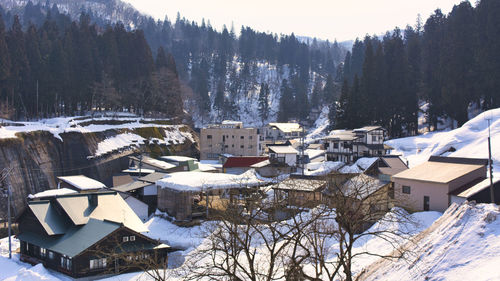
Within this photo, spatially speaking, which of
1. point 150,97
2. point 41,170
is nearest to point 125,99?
point 150,97

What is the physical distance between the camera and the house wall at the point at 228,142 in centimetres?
4638

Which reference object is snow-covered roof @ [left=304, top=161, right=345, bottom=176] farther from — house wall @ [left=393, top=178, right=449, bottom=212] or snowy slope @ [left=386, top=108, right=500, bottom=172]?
house wall @ [left=393, top=178, right=449, bottom=212]

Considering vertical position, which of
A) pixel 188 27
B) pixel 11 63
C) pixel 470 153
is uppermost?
pixel 188 27

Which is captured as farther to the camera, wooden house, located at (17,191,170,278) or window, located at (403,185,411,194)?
window, located at (403,185,411,194)

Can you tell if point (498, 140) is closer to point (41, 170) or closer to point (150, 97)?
point (41, 170)

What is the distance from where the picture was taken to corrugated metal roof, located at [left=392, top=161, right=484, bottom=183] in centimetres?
1952

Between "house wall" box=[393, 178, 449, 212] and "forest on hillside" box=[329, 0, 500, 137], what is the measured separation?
2152 cm

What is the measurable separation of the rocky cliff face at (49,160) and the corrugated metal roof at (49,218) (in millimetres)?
3783

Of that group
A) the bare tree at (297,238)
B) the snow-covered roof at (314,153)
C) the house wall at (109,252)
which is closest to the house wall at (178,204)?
the house wall at (109,252)

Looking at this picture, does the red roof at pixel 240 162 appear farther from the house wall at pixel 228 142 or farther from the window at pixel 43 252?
the window at pixel 43 252

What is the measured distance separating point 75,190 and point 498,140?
27.6 m

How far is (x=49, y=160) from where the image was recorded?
1166 inches

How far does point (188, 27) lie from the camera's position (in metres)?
101

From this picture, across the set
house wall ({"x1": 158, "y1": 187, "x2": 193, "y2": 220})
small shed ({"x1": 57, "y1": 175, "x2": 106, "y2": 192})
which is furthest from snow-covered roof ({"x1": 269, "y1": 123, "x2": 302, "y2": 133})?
house wall ({"x1": 158, "y1": 187, "x2": 193, "y2": 220})
